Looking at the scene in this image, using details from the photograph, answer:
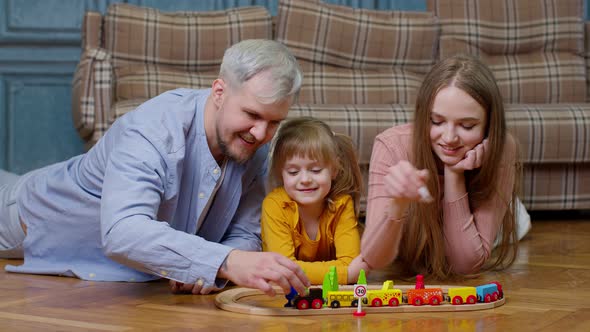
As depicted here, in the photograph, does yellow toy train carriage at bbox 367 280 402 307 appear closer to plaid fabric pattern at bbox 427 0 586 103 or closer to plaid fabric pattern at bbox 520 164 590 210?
plaid fabric pattern at bbox 520 164 590 210

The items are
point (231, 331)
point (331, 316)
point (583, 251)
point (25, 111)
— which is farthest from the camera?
point (25, 111)

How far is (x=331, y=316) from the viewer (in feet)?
4.85

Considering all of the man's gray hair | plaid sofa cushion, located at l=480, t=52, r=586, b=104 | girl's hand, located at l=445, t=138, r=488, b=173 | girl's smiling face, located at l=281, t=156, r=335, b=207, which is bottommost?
girl's smiling face, located at l=281, t=156, r=335, b=207

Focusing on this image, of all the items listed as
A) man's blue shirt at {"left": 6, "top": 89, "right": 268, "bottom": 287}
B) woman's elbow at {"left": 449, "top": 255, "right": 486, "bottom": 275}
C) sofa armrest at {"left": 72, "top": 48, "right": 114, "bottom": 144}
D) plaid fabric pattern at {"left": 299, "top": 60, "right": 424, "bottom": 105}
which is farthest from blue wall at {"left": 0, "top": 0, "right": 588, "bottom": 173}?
woman's elbow at {"left": 449, "top": 255, "right": 486, "bottom": 275}

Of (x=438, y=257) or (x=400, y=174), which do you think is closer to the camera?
(x=400, y=174)

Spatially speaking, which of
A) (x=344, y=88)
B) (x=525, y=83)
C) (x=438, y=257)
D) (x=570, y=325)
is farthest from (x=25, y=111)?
(x=570, y=325)

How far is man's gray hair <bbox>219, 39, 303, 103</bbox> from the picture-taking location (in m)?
1.63

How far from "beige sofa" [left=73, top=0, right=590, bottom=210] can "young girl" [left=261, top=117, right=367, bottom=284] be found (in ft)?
3.05

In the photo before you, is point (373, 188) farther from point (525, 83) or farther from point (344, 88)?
point (525, 83)

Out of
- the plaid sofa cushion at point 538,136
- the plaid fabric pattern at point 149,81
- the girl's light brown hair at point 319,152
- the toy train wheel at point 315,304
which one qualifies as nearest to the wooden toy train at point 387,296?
the toy train wheel at point 315,304

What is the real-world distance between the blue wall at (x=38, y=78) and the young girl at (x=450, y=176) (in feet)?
7.31

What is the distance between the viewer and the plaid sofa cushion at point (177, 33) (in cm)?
333

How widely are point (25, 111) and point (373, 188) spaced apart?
234 centimetres

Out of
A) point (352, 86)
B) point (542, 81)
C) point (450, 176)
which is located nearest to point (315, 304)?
point (450, 176)
